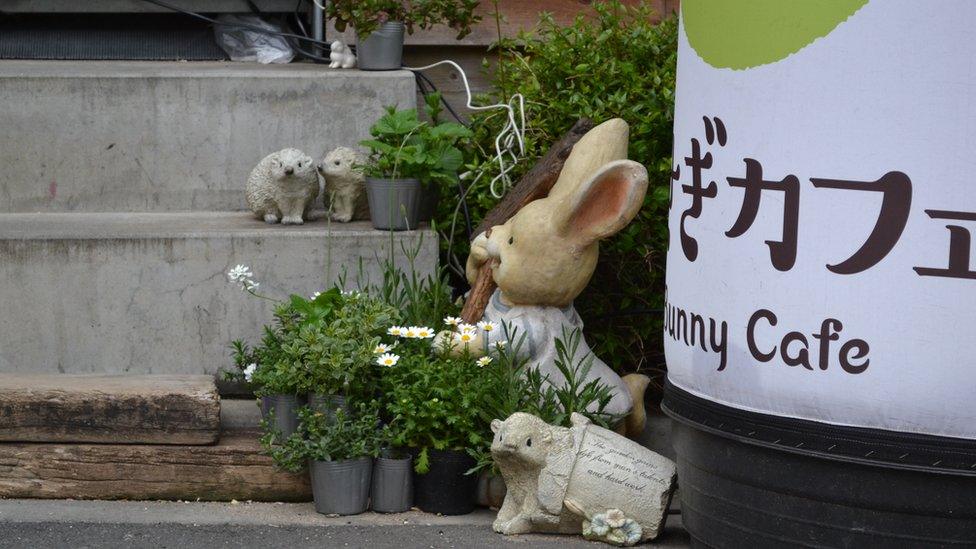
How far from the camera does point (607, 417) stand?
3.61 meters

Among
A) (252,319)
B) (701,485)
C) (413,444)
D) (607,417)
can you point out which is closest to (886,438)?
A: (701,485)

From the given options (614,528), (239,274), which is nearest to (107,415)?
(239,274)

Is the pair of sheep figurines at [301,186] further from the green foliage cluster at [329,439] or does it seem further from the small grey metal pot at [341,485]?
the small grey metal pot at [341,485]

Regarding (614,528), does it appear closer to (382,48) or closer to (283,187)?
(283,187)

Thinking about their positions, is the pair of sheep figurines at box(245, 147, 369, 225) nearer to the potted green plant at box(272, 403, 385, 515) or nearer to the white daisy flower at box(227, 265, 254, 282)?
the white daisy flower at box(227, 265, 254, 282)

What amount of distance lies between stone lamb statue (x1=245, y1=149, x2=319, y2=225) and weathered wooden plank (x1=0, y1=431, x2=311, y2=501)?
969 mm

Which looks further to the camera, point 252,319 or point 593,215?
point 252,319

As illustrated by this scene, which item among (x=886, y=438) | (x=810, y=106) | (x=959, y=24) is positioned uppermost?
(x=959, y=24)

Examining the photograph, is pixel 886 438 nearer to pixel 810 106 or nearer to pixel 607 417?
pixel 810 106

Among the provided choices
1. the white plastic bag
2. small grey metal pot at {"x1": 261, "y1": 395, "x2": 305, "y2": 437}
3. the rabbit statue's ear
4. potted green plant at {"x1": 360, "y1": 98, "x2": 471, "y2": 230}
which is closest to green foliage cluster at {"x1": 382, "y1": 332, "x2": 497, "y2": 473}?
small grey metal pot at {"x1": 261, "y1": 395, "x2": 305, "y2": 437}

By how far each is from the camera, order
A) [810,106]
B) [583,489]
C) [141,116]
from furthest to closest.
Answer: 1. [141,116]
2. [583,489]
3. [810,106]

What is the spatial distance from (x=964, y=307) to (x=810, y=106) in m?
0.55

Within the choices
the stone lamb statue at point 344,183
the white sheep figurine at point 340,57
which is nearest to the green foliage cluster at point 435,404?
the stone lamb statue at point 344,183

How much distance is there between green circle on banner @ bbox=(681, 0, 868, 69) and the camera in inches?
102
